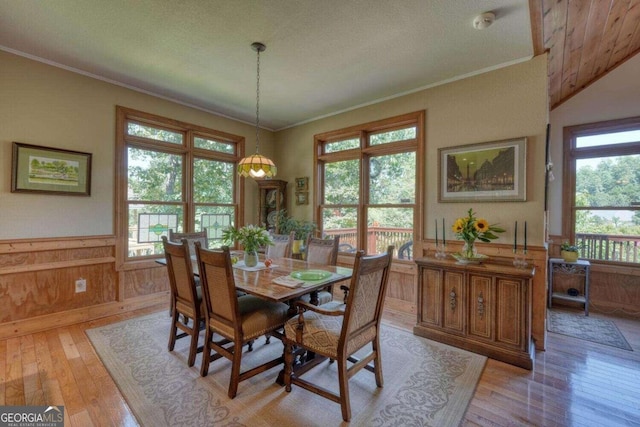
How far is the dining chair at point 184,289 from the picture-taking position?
229 centimetres

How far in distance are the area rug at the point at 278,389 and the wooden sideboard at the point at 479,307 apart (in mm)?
152

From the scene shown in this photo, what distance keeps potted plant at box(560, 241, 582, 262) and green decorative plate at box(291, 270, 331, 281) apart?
340cm

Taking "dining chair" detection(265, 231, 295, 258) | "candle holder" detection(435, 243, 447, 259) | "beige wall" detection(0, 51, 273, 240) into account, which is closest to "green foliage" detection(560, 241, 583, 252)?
"candle holder" detection(435, 243, 447, 259)

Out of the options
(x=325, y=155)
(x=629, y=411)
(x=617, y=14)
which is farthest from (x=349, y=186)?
(x=629, y=411)

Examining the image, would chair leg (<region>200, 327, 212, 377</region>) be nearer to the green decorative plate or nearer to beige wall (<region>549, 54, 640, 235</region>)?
the green decorative plate

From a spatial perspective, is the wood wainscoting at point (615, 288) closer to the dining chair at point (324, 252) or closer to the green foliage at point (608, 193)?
the green foliage at point (608, 193)

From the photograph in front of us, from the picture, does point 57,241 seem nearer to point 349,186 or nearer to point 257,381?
point 257,381

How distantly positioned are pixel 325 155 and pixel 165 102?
2435 mm

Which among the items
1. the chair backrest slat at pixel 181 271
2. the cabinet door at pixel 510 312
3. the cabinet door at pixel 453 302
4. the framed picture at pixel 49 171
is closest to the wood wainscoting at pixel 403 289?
the cabinet door at pixel 453 302

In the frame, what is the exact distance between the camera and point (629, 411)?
1.88 metres

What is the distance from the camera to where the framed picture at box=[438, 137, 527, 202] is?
2.86 meters

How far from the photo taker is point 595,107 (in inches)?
151

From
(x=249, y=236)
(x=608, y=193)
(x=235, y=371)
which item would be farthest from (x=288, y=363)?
(x=608, y=193)

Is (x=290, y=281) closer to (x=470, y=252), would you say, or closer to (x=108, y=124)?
(x=470, y=252)
